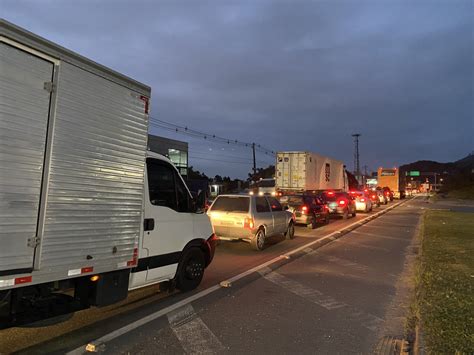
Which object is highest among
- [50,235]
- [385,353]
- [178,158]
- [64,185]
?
[178,158]

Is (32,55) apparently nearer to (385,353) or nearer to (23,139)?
(23,139)

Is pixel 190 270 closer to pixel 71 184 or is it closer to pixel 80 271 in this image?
pixel 80 271

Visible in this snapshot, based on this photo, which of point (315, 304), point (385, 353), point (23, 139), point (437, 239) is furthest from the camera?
point (437, 239)

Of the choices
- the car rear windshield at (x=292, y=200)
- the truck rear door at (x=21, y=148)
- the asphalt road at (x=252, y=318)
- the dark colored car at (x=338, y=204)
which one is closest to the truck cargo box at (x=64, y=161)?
the truck rear door at (x=21, y=148)

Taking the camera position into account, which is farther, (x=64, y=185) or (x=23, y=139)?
(x=64, y=185)

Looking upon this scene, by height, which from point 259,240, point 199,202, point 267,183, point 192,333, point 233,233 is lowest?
point 192,333

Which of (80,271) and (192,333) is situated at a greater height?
(80,271)

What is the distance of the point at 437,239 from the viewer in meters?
14.9

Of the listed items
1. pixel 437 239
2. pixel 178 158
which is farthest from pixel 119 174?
pixel 178 158

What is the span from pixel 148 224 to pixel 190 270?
1575 mm

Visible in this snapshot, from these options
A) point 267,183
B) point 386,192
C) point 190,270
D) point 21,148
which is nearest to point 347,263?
point 190,270

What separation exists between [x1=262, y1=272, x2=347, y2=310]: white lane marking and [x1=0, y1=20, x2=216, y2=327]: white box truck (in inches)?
104

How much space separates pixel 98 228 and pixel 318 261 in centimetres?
717

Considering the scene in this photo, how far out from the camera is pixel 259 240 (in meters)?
12.7
